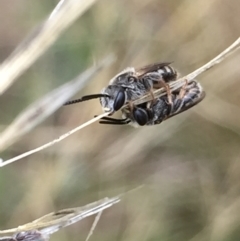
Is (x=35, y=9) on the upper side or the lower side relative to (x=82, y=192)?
upper

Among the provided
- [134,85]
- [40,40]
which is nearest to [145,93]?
[134,85]

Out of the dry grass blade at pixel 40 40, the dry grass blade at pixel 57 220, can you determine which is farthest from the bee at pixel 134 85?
the dry grass blade at pixel 40 40

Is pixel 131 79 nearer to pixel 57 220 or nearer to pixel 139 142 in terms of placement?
pixel 57 220

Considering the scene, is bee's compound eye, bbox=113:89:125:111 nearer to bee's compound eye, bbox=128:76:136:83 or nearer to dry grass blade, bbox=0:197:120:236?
bee's compound eye, bbox=128:76:136:83

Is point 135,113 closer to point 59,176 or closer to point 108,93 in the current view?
point 108,93

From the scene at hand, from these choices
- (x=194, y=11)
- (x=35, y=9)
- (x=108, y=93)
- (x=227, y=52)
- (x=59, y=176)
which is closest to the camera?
(x=227, y=52)

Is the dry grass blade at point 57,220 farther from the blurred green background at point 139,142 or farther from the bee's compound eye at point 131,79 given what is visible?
the blurred green background at point 139,142

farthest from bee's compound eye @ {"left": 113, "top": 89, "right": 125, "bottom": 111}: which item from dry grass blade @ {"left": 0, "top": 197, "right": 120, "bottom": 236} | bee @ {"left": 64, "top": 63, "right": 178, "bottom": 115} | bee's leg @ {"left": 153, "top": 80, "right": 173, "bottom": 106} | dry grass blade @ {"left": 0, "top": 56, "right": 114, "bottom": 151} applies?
dry grass blade @ {"left": 0, "top": 56, "right": 114, "bottom": 151}

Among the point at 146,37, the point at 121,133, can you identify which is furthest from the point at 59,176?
the point at 146,37
